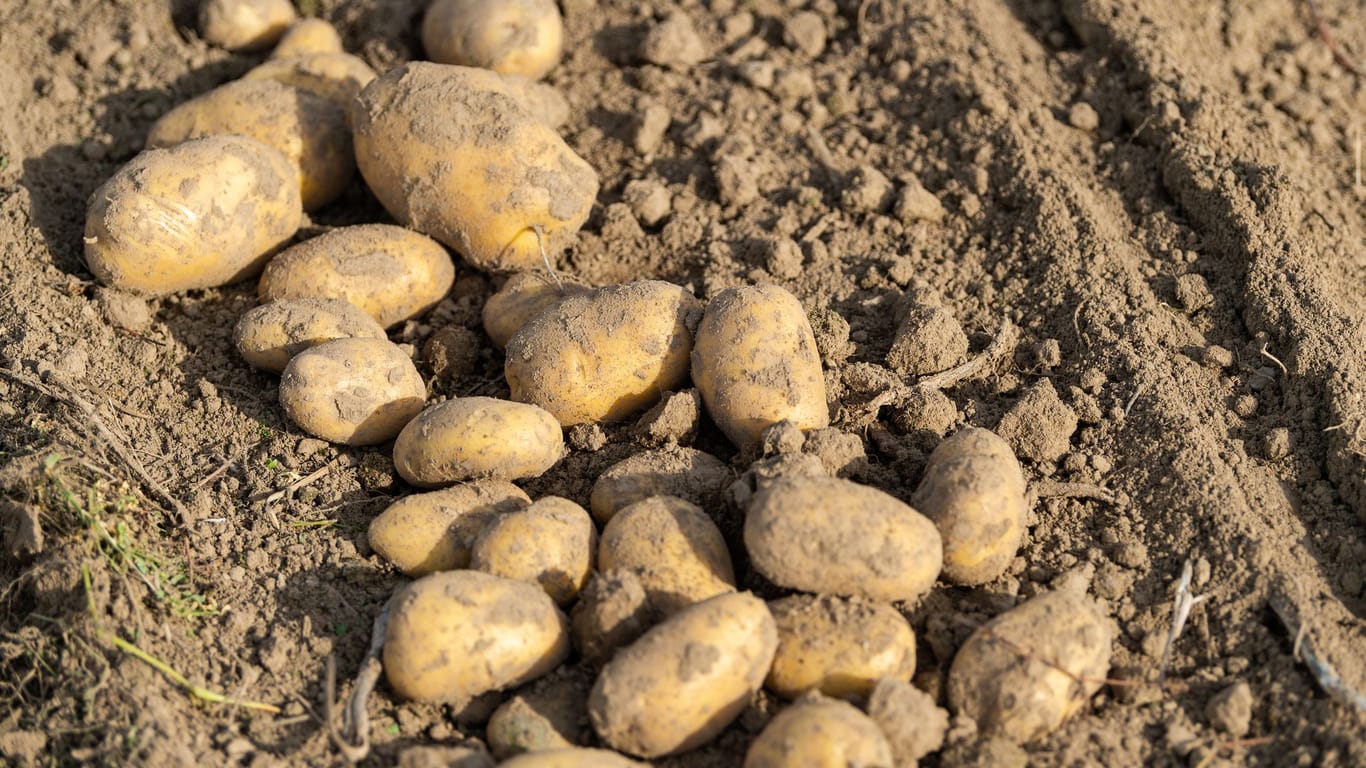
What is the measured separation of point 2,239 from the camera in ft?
12.3

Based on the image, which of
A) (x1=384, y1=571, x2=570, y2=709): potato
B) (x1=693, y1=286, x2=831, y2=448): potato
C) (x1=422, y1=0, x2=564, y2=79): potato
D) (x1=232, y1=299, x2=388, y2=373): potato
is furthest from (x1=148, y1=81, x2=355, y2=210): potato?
(x1=384, y1=571, x2=570, y2=709): potato

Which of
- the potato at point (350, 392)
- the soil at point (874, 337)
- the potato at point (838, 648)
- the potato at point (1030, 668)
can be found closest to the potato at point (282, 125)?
the soil at point (874, 337)

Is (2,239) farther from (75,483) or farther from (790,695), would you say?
(790,695)

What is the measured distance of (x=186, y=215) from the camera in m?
3.61

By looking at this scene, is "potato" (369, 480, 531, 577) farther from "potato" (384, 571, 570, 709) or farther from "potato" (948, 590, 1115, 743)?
"potato" (948, 590, 1115, 743)

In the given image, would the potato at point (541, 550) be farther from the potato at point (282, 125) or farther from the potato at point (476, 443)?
the potato at point (282, 125)

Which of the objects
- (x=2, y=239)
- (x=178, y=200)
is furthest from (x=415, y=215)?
(x=2, y=239)

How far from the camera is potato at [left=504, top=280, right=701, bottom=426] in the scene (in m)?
3.30

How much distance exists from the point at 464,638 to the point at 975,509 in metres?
1.22

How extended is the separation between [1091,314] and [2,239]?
132 inches

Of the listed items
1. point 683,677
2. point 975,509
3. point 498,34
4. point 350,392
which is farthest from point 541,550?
point 498,34

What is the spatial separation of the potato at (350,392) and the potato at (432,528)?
1.11 feet

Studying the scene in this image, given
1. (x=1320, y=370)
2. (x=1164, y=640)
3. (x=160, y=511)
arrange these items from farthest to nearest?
(x=1320, y=370), (x=160, y=511), (x=1164, y=640)

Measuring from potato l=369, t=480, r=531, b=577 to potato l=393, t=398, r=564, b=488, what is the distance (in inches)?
3.3
